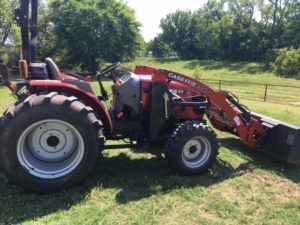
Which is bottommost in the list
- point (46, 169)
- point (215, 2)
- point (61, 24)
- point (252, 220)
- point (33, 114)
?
point (252, 220)

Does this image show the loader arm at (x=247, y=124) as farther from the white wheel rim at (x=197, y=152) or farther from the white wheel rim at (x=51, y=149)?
the white wheel rim at (x=51, y=149)

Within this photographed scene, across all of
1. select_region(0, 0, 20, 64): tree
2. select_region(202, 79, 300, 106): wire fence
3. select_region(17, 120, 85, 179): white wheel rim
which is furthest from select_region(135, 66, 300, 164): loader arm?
select_region(0, 0, 20, 64): tree

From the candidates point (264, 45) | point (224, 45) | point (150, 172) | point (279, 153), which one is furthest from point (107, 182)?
point (224, 45)

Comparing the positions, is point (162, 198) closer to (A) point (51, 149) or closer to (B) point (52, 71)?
(A) point (51, 149)

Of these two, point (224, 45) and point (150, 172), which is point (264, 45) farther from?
point (150, 172)

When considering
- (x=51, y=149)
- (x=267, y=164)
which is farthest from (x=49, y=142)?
(x=267, y=164)

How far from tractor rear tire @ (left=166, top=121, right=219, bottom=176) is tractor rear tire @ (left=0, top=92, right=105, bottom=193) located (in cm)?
110

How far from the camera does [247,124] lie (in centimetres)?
588

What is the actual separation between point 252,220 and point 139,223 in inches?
50.3

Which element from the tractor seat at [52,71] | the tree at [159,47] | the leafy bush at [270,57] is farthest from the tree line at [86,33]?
the tree at [159,47]

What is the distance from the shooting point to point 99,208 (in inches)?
Result: 160

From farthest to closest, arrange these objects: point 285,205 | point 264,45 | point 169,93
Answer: point 264,45, point 169,93, point 285,205

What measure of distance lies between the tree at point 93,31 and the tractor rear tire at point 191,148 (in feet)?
115

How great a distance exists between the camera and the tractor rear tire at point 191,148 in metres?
4.94
